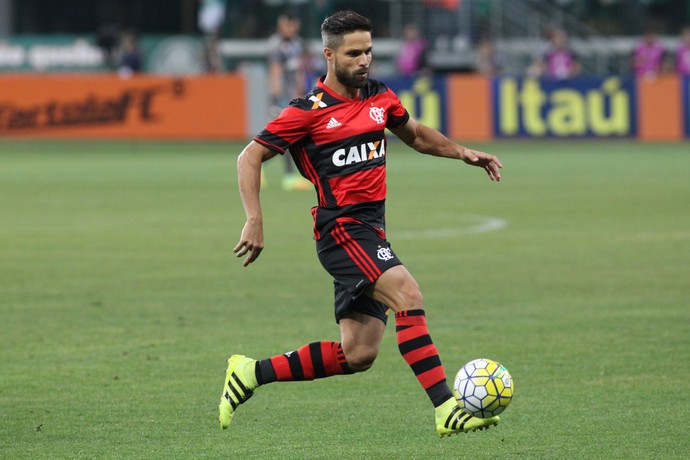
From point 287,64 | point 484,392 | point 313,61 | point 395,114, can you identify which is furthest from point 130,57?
point 484,392

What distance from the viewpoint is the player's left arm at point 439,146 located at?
6.92 metres

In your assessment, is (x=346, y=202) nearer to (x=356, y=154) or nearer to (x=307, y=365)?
(x=356, y=154)

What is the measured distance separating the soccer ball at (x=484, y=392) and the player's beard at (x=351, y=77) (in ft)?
4.73

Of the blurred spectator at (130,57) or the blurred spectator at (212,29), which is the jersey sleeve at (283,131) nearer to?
the blurred spectator at (212,29)

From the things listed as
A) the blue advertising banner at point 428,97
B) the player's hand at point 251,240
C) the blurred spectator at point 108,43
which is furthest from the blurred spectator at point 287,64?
the blurred spectator at point 108,43

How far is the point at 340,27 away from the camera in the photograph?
6.35 m

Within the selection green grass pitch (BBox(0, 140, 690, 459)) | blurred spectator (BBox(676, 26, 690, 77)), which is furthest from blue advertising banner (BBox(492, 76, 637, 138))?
green grass pitch (BBox(0, 140, 690, 459))

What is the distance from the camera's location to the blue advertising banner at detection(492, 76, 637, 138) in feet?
98.9

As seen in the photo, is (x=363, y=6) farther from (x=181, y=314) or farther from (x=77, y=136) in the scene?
(x=181, y=314)

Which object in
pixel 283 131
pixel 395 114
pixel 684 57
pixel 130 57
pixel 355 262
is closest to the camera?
pixel 355 262

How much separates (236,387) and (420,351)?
→ 3.25 feet

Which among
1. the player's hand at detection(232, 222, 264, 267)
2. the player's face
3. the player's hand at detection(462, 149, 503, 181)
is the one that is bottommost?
the player's hand at detection(232, 222, 264, 267)

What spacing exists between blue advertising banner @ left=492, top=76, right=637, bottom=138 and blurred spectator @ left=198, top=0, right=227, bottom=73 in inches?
385

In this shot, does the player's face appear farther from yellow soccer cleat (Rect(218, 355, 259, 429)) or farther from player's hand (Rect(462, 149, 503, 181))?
yellow soccer cleat (Rect(218, 355, 259, 429))
